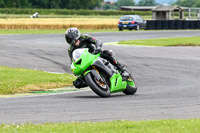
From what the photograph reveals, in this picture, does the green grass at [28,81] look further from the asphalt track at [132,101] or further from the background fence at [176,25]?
the background fence at [176,25]

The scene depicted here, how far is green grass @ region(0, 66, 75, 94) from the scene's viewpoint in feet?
40.7

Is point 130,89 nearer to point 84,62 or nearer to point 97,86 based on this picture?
point 97,86

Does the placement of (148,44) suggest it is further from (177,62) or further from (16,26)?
(16,26)

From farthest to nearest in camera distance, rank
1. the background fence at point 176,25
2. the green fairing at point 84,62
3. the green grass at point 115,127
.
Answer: the background fence at point 176,25
the green fairing at point 84,62
the green grass at point 115,127

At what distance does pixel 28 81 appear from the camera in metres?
13.3

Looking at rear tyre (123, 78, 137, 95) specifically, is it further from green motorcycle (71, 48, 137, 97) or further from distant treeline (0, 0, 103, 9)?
distant treeline (0, 0, 103, 9)

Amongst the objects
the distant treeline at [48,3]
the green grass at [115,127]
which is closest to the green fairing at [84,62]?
the green grass at [115,127]

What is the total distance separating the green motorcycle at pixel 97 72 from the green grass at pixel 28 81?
7.36 ft

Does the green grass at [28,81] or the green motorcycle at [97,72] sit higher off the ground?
the green motorcycle at [97,72]

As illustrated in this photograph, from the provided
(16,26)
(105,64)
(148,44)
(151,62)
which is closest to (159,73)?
(151,62)

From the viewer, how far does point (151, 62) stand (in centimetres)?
1872

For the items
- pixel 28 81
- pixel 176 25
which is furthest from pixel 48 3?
pixel 28 81

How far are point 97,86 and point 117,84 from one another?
621 mm

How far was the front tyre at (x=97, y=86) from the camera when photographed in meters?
10.3
